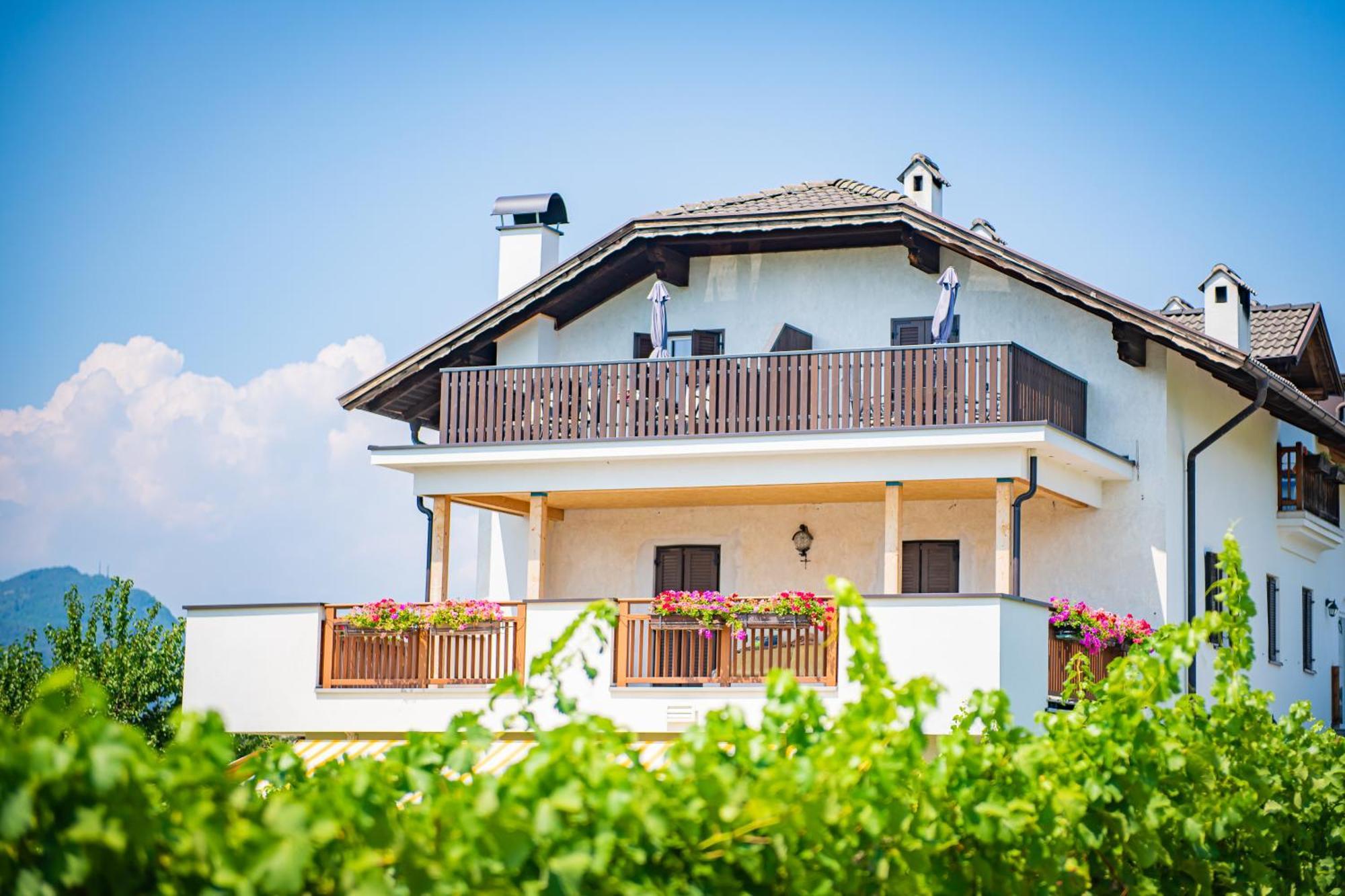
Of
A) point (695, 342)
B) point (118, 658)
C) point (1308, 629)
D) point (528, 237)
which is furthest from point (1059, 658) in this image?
point (118, 658)

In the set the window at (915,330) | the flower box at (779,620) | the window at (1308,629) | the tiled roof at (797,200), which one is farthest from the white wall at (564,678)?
the window at (1308,629)

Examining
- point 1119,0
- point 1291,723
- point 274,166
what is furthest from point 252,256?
point 1291,723

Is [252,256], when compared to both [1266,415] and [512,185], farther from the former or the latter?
[1266,415]

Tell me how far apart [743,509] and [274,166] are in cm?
6377

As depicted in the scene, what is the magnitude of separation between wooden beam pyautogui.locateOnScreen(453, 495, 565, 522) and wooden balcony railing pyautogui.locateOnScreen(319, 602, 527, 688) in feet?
8.77

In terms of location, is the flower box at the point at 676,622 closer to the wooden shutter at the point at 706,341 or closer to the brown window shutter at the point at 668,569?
the brown window shutter at the point at 668,569

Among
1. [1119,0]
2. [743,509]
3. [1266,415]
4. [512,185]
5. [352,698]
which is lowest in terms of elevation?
[352,698]

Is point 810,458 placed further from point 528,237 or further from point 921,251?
point 528,237

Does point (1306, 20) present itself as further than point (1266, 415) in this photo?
Yes

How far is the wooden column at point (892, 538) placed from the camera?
848 inches

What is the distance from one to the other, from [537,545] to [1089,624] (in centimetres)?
699

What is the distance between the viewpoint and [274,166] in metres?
84.8

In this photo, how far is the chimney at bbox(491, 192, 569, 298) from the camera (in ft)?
93.7

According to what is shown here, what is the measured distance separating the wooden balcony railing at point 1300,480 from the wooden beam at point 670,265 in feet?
32.6
